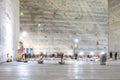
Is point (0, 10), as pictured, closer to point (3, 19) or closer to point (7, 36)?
point (3, 19)

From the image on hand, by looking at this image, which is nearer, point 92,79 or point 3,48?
point 92,79

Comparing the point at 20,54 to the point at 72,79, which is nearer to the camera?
the point at 72,79

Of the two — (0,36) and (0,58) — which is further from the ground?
(0,36)

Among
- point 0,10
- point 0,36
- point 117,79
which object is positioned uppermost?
point 0,10

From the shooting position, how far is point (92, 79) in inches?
663

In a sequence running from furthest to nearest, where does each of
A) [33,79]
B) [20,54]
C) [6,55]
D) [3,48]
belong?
[20,54]
[6,55]
[3,48]
[33,79]

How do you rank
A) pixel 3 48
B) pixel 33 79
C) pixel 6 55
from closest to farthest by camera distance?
pixel 33 79 < pixel 3 48 < pixel 6 55

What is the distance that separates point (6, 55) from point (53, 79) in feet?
86.0

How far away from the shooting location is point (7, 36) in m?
42.8

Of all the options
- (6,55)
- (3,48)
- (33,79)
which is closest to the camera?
(33,79)

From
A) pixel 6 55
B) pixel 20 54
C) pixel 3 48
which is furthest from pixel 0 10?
pixel 20 54

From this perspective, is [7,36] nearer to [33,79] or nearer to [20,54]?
[20,54]

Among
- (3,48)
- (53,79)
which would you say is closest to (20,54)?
(3,48)

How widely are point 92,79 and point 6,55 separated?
26742 millimetres
